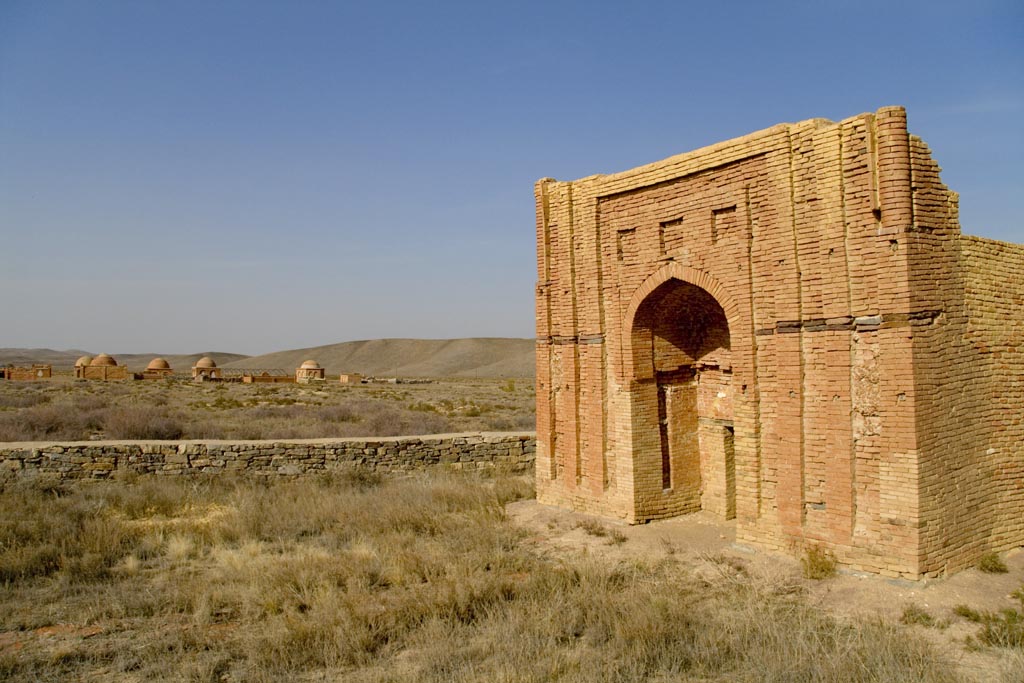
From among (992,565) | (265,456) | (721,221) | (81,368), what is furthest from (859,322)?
(81,368)

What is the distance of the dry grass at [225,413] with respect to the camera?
18.3 meters

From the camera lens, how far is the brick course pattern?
1291cm

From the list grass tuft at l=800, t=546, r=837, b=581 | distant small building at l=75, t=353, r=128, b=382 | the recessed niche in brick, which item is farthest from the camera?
distant small building at l=75, t=353, r=128, b=382

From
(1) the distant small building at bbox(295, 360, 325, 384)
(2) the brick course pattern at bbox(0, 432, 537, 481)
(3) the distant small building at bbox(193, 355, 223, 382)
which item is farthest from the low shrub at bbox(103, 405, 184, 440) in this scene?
(1) the distant small building at bbox(295, 360, 325, 384)

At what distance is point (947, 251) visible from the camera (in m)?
7.57

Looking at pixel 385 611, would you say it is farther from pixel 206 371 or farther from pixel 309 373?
pixel 206 371

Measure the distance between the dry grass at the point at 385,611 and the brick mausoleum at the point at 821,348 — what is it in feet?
4.77

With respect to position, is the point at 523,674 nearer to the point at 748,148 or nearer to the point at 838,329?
the point at 838,329

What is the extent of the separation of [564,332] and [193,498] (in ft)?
24.3

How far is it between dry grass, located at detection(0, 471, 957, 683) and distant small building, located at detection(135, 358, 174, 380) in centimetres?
3836

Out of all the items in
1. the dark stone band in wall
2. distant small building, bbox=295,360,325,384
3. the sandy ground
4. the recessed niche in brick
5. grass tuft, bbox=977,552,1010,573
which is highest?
the recessed niche in brick

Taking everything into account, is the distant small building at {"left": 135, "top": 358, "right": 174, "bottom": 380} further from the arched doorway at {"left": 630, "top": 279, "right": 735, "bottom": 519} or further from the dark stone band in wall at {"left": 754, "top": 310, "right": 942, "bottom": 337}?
the dark stone band in wall at {"left": 754, "top": 310, "right": 942, "bottom": 337}

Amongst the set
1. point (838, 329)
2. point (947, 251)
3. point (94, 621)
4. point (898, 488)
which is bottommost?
point (94, 621)

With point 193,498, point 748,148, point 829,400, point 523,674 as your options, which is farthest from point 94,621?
point 748,148
